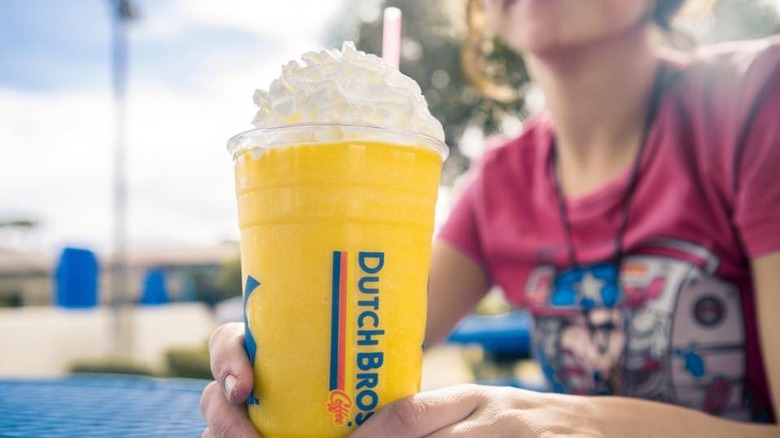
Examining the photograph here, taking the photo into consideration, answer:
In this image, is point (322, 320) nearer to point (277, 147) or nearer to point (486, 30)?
point (277, 147)

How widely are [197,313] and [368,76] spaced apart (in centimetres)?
1012

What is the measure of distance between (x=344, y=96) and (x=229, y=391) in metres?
0.34

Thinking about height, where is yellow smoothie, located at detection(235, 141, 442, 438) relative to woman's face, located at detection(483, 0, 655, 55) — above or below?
below

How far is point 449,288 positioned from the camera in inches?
60.9

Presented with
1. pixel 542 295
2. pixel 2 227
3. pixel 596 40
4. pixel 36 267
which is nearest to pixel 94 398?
pixel 542 295

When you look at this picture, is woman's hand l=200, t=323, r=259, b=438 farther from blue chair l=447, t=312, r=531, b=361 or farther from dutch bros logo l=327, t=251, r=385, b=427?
blue chair l=447, t=312, r=531, b=361

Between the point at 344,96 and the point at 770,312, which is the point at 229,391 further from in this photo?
the point at 770,312

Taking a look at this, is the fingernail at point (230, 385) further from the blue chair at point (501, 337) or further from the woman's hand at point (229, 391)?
the blue chair at point (501, 337)

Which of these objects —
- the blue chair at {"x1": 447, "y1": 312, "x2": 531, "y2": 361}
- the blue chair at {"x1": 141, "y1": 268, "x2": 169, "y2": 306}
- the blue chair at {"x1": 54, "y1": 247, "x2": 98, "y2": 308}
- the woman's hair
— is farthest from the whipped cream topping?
the blue chair at {"x1": 141, "y1": 268, "x2": 169, "y2": 306}

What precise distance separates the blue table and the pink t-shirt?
0.77 meters

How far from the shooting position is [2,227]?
23203 mm

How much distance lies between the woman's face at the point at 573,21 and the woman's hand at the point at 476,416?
751 mm

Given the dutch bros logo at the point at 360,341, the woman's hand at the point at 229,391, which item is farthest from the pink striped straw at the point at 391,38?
the woman's hand at the point at 229,391

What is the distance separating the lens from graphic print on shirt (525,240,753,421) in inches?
46.9
